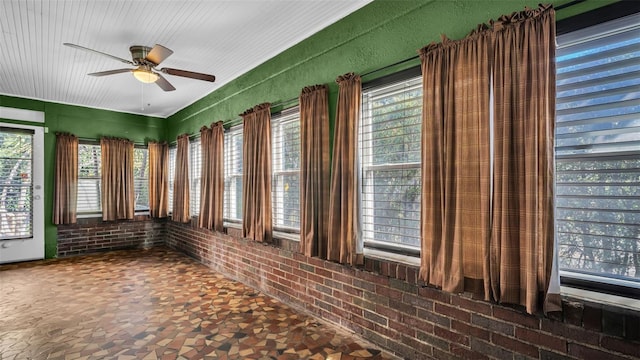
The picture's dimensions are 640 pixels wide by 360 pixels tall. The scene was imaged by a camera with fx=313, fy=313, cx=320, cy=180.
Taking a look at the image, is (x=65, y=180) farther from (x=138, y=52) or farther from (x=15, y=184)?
(x=138, y=52)

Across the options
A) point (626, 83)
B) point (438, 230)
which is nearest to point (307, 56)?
point (438, 230)

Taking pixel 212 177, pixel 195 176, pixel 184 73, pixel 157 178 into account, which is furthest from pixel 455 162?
pixel 157 178

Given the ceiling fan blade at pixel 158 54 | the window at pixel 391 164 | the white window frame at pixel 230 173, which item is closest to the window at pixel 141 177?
the white window frame at pixel 230 173

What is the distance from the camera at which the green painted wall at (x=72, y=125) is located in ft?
18.9

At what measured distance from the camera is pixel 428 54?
222 centimetres

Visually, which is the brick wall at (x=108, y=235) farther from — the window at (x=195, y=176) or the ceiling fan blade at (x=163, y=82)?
the ceiling fan blade at (x=163, y=82)

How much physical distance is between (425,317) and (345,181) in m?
1.23

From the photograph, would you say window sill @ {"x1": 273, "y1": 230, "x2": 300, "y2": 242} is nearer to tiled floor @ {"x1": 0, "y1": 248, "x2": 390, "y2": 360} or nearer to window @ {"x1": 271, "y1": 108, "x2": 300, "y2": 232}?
window @ {"x1": 271, "y1": 108, "x2": 300, "y2": 232}

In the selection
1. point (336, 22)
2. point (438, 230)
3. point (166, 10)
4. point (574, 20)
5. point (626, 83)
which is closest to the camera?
point (626, 83)

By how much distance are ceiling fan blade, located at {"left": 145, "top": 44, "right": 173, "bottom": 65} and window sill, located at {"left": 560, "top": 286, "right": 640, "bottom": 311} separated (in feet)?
11.6

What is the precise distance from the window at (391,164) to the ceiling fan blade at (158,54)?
195 centimetres

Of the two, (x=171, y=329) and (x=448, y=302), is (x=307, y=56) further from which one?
(x=171, y=329)

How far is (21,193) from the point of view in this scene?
5539 mm

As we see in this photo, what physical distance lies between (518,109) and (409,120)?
0.81m
